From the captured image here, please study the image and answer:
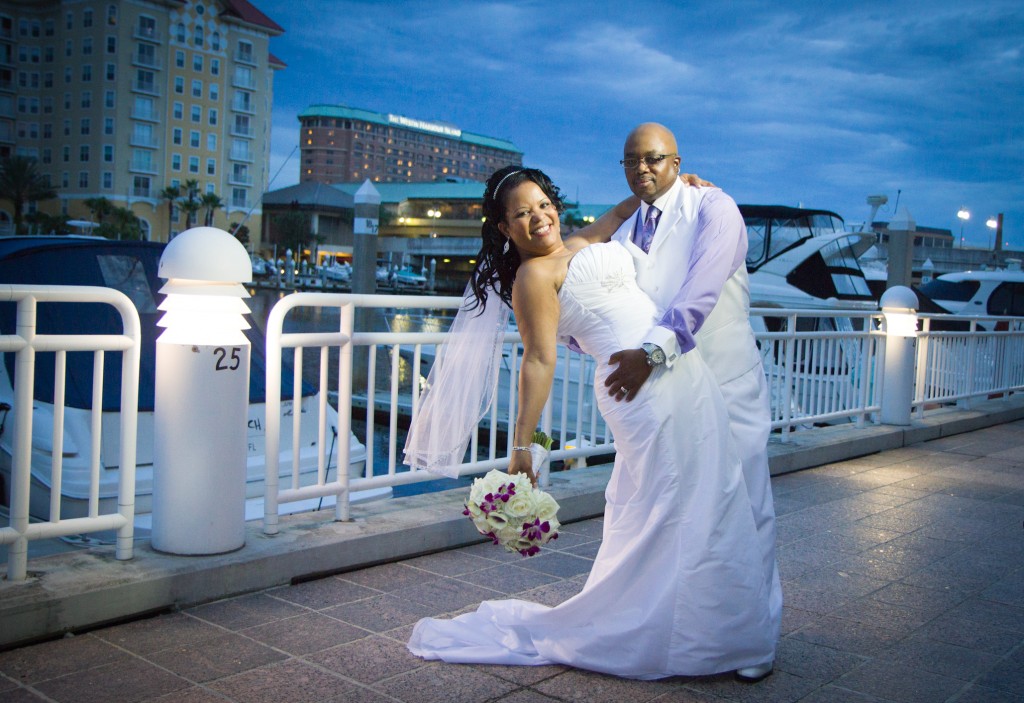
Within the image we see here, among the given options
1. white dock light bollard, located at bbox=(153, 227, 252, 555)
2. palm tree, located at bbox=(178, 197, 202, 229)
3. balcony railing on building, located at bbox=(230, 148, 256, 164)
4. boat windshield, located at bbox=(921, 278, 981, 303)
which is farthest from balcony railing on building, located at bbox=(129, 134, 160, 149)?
white dock light bollard, located at bbox=(153, 227, 252, 555)

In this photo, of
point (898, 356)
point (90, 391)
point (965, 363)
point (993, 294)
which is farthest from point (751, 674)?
point (993, 294)

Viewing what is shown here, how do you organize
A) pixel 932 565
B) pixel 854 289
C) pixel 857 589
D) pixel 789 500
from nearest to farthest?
pixel 857 589
pixel 932 565
pixel 789 500
pixel 854 289

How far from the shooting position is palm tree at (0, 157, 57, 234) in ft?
297

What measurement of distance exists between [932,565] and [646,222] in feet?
8.82

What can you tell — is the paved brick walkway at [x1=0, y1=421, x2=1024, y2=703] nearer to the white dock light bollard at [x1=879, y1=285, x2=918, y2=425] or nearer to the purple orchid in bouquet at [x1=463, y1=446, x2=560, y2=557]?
the purple orchid in bouquet at [x1=463, y1=446, x2=560, y2=557]

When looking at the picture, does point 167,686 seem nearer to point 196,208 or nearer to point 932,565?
point 932,565

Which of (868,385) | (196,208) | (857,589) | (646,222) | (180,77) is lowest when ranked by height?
(857,589)

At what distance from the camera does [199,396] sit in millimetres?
3758

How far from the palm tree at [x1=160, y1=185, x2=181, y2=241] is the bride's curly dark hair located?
104 metres

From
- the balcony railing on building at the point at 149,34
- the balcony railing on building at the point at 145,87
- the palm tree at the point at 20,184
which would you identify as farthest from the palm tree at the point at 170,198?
the balcony railing on building at the point at 149,34

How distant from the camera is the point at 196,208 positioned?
98812 mm

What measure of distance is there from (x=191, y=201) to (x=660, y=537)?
102 m

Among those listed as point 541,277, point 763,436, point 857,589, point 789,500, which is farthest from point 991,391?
point 541,277

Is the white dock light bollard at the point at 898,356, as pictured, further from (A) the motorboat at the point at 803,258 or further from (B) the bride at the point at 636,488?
(A) the motorboat at the point at 803,258
